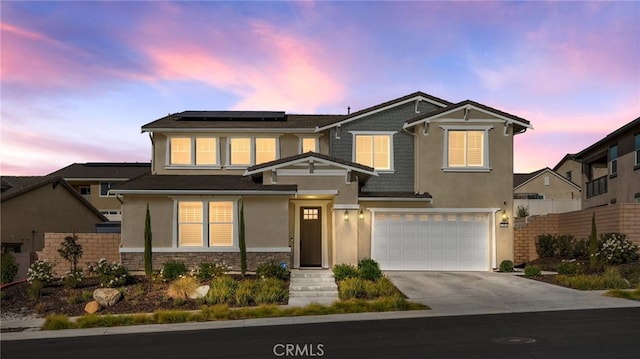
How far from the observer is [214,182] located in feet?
78.8

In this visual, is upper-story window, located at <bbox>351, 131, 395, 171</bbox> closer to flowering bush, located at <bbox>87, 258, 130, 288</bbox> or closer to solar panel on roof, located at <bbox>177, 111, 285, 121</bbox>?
solar panel on roof, located at <bbox>177, 111, 285, 121</bbox>

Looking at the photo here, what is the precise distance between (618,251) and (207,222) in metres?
14.7

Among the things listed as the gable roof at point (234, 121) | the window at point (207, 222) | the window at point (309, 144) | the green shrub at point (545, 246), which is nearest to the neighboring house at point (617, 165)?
the green shrub at point (545, 246)

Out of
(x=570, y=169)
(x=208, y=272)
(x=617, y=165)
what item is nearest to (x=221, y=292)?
(x=208, y=272)

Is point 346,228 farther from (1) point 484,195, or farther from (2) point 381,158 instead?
(1) point 484,195

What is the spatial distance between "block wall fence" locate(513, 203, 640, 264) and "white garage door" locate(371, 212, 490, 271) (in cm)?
256

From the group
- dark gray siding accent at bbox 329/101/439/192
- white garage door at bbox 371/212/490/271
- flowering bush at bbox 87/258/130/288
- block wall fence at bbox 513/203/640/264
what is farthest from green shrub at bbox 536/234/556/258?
flowering bush at bbox 87/258/130/288

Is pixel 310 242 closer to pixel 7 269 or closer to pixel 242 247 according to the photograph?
pixel 242 247

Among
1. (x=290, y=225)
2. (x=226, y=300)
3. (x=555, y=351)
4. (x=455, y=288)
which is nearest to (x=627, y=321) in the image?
(x=555, y=351)

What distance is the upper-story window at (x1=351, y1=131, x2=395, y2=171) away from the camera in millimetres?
26234

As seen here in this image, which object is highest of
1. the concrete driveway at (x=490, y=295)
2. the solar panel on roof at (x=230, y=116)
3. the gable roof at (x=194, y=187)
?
the solar panel on roof at (x=230, y=116)

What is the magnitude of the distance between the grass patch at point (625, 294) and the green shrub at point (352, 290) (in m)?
7.03

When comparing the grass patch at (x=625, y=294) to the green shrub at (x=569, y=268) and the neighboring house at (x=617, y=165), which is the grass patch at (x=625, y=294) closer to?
the green shrub at (x=569, y=268)

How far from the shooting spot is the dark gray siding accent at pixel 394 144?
26000 millimetres
